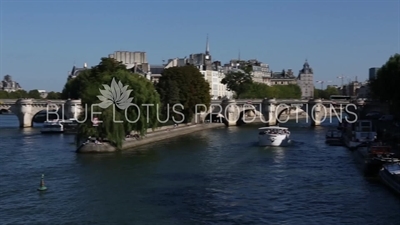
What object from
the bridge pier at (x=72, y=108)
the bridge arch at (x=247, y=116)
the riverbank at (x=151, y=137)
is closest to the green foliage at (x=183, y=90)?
the riverbank at (x=151, y=137)

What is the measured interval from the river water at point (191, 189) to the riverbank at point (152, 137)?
1.18 metres

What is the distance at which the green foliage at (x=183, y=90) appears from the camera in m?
64.8

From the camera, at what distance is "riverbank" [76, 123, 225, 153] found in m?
40.1

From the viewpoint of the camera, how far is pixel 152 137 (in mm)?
50562

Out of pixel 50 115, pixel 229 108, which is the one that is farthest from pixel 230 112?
pixel 50 115

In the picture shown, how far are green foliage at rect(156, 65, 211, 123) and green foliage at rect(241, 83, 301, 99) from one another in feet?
123

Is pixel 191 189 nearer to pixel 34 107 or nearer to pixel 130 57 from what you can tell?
pixel 34 107

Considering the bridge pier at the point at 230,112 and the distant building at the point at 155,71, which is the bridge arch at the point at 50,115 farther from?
the bridge pier at the point at 230,112

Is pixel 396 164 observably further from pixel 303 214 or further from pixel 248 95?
pixel 248 95

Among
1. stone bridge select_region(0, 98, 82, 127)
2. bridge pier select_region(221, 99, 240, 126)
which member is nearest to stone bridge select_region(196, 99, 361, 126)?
bridge pier select_region(221, 99, 240, 126)

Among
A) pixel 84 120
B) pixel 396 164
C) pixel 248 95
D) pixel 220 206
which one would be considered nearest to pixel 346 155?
pixel 396 164

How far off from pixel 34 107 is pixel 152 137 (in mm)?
30670

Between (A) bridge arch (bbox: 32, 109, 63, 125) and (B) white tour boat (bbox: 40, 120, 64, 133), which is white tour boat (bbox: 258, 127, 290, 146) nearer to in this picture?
(B) white tour boat (bbox: 40, 120, 64, 133)

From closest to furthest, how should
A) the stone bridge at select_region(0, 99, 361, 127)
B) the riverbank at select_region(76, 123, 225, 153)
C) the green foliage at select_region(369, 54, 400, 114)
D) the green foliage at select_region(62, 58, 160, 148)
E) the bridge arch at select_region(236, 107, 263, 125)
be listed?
the riverbank at select_region(76, 123, 225, 153) < the green foliage at select_region(62, 58, 160, 148) < the green foliage at select_region(369, 54, 400, 114) < the stone bridge at select_region(0, 99, 361, 127) < the bridge arch at select_region(236, 107, 263, 125)
